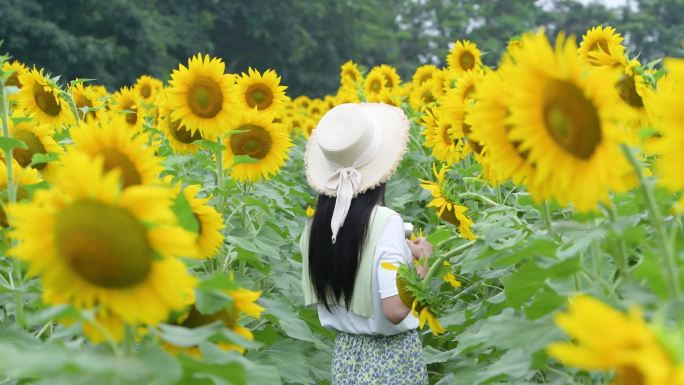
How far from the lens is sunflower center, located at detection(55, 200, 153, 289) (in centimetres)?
155

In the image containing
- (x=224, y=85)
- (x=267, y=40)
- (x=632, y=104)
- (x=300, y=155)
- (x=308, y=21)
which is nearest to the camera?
(x=632, y=104)

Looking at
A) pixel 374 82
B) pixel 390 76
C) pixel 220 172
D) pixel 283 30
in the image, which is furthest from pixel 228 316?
pixel 283 30

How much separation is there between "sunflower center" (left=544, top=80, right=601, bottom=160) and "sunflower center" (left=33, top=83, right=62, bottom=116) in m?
3.09

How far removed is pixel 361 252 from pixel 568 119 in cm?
169

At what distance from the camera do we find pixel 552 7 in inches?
2031

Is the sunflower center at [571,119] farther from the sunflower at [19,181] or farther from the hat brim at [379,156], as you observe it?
the hat brim at [379,156]

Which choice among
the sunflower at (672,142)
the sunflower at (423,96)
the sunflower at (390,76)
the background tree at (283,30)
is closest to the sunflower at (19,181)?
the sunflower at (672,142)

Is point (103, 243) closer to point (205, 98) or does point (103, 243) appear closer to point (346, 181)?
point (346, 181)

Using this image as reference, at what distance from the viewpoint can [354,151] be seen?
344 cm

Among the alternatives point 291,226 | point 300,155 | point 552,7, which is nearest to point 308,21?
point 552,7

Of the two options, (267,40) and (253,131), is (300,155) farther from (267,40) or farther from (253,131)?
(267,40)

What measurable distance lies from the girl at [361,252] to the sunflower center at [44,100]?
1.43 metres

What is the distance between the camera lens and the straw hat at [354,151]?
11.2 feet

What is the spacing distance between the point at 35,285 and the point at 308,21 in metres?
33.6
